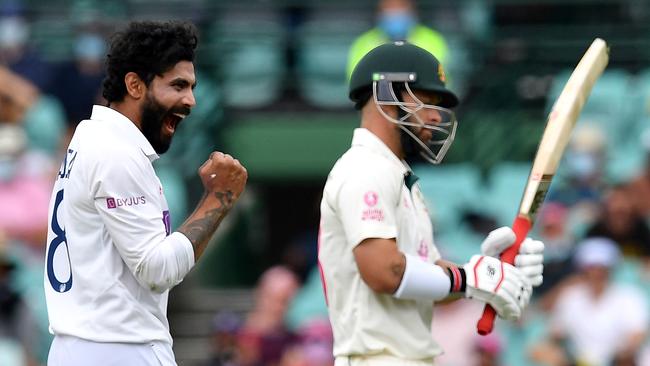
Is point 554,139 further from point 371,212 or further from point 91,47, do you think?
point 91,47

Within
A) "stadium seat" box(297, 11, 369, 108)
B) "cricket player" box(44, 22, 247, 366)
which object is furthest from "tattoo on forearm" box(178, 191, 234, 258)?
"stadium seat" box(297, 11, 369, 108)

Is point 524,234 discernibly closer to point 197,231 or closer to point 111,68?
point 197,231

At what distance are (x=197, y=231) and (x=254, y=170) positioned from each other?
7.39 metres

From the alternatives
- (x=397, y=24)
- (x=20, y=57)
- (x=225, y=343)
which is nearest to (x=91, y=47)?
(x=20, y=57)

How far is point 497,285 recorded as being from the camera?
17.1 ft

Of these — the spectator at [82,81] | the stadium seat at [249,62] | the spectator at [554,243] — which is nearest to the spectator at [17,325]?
the spectator at [82,81]

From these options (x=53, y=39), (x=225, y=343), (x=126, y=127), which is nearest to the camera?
(x=126, y=127)

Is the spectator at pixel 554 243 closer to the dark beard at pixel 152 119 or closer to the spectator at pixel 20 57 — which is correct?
the spectator at pixel 20 57

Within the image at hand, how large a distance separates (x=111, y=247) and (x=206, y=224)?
340 mm

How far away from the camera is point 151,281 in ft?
15.2

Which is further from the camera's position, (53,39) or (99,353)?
(53,39)

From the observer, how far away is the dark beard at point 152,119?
4.84 m

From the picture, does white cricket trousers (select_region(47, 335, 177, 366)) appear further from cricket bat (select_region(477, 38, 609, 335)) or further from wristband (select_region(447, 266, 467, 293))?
cricket bat (select_region(477, 38, 609, 335))

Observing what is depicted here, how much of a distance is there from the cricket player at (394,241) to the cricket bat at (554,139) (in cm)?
30
